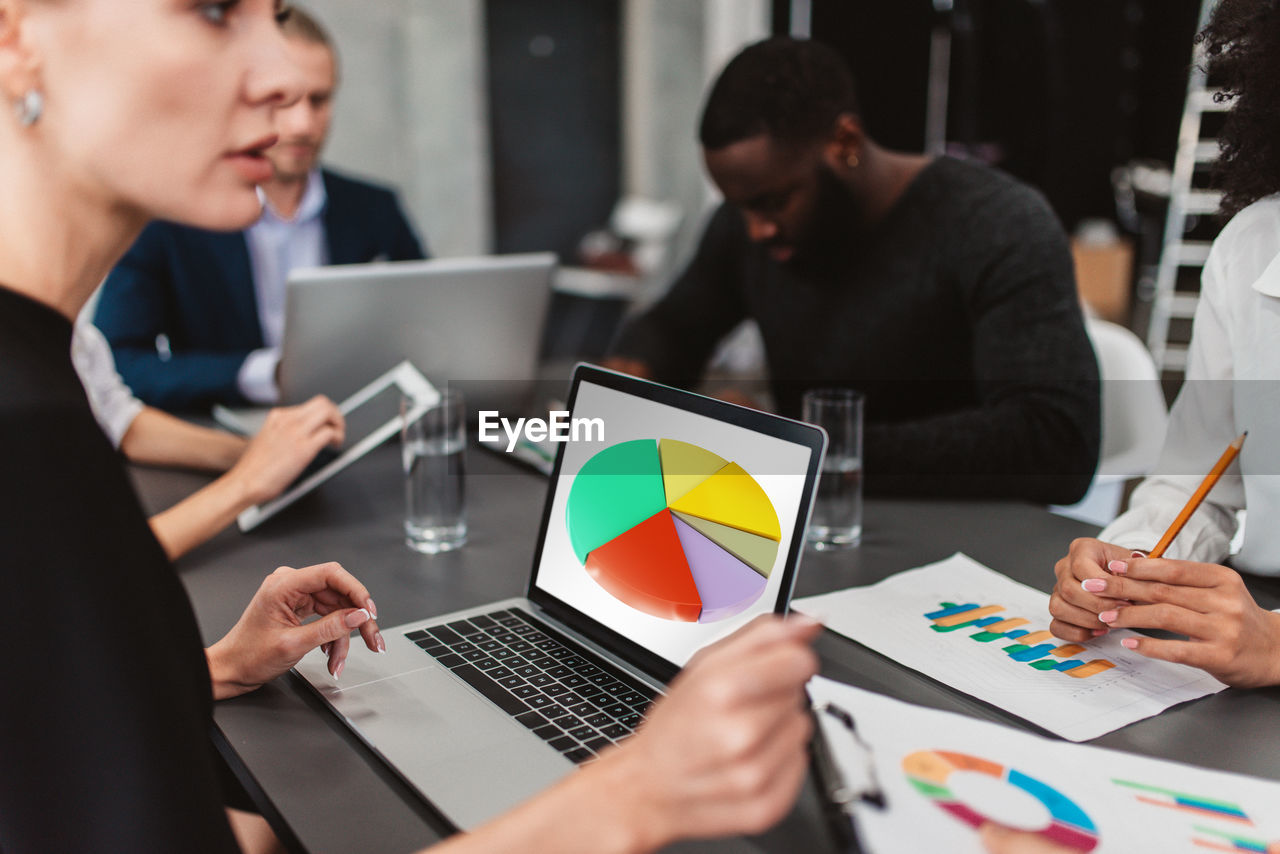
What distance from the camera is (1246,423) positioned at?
1.15 metres

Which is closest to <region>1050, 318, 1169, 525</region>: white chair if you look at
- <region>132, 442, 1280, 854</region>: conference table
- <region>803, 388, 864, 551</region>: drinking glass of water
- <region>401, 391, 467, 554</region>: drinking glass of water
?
<region>132, 442, 1280, 854</region>: conference table

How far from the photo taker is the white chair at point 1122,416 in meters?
1.88

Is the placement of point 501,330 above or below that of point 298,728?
above

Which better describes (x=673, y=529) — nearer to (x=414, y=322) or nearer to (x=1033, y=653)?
(x=1033, y=653)

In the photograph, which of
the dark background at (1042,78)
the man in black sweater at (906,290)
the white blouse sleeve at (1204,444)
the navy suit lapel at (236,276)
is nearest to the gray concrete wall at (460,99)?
the dark background at (1042,78)

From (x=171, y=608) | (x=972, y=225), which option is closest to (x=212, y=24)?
(x=171, y=608)

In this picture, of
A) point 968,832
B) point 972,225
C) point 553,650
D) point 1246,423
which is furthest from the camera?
point 972,225

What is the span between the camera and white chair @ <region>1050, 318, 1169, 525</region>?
188cm

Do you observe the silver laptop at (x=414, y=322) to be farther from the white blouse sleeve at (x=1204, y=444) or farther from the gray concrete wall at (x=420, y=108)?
the gray concrete wall at (x=420, y=108)

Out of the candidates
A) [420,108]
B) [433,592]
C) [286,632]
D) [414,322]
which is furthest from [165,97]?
[420,108]

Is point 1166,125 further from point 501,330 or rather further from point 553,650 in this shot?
point 553,650

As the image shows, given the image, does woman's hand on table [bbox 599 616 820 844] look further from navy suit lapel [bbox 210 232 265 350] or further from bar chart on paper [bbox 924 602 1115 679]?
navy suit lapel [bbox 210 232 265 350]

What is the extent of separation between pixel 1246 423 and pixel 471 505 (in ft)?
3.36

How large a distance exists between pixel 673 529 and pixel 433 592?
36 cm
